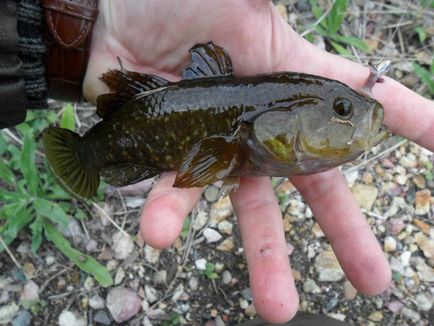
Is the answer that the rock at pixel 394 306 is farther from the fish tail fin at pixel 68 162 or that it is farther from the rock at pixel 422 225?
the fish tail fin at pixel 68 162

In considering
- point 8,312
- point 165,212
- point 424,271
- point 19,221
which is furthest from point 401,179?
point 8,312

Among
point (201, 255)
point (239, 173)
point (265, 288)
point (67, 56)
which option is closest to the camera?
point (265, 288)

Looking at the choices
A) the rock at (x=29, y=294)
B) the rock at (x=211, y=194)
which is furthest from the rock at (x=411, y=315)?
the rock at (x=29, y=294)

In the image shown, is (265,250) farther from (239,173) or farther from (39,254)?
(39,254)

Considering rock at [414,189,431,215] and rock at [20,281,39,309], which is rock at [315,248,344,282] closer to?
rock at [414,189,431,215]

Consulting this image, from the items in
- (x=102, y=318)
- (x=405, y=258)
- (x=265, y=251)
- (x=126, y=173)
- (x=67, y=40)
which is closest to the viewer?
(x=265, y=251)

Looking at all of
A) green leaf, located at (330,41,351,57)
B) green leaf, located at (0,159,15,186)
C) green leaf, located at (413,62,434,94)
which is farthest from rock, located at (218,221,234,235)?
green leaf, located at (413,62,434,94)

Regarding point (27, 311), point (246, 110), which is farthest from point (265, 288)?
point (27, 311)

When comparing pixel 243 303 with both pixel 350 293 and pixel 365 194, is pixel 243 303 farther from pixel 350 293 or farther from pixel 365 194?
pixel 365 194
